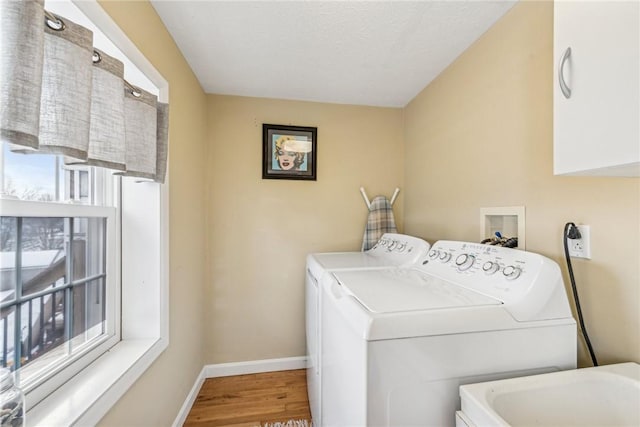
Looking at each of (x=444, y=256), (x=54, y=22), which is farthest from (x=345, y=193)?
(x=54, y=22)

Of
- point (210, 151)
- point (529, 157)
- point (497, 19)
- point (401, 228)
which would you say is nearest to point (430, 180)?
point (401, 228)

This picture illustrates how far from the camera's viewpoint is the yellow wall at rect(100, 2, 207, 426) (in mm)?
1112

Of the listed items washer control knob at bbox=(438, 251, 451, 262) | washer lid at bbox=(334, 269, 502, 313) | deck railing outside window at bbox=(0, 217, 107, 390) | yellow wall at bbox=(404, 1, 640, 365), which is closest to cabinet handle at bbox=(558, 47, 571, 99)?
yellow wall at bbox=(404, 1, 640, 365)

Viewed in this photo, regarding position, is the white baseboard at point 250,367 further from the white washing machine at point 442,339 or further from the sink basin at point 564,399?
the sink basin at point 564,399

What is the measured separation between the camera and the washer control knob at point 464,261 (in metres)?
1.17

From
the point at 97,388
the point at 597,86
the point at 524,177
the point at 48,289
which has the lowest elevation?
the point at 97,388

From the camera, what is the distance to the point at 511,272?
3.21ft

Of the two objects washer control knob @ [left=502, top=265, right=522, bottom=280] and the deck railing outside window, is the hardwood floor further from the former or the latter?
washer control knob @ [left=502, top=265, right=522, bottom=280]

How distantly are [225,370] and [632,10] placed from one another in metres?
2.68

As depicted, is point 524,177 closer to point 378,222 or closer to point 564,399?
point 564,399

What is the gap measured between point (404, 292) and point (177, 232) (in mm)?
1241

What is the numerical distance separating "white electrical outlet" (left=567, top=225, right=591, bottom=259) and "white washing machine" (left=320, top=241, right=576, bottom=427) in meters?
0.16

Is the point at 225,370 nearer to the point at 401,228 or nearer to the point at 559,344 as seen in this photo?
the point at 401,228

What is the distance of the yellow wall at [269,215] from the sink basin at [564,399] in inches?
63.3
